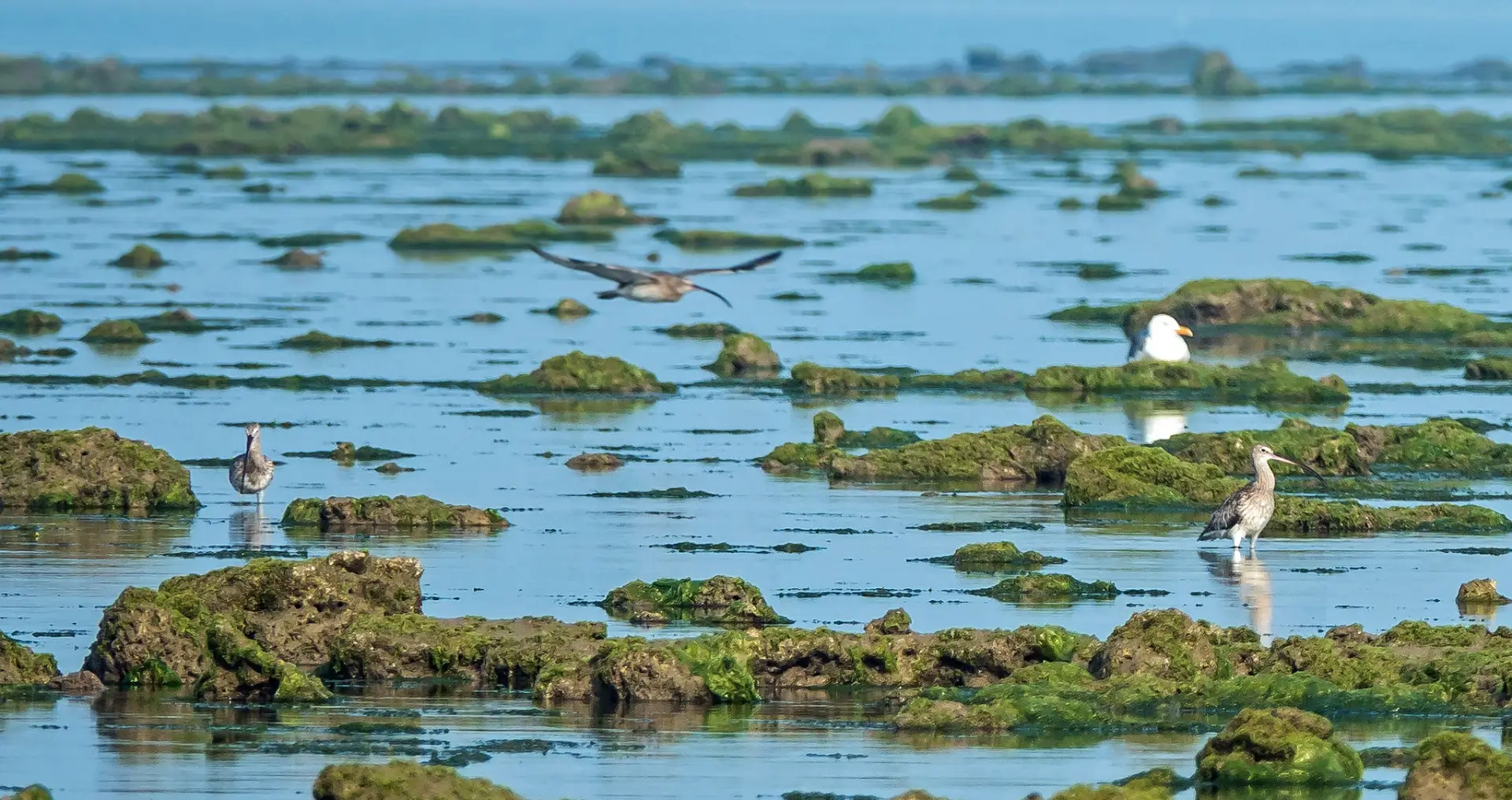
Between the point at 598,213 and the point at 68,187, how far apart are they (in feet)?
48.3

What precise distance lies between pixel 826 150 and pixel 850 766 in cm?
6922

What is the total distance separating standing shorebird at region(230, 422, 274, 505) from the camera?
2114cm

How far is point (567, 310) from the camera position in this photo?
39.8 m

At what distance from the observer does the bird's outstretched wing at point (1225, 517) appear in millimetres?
19062

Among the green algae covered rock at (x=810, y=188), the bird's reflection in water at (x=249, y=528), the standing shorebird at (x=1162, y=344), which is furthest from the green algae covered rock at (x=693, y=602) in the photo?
the green algae covered rock at (x=810, y=188)

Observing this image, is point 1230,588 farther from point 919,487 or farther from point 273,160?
point 273,160

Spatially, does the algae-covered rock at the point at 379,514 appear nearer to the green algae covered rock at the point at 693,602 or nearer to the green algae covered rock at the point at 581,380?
the green algae covered rock at the point at 693,602

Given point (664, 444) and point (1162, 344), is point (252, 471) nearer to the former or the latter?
point (664, 444)

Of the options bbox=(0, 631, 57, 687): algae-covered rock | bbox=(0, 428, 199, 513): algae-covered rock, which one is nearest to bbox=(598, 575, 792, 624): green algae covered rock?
bbox=(0, 631, 57, 687): algae-covered rock

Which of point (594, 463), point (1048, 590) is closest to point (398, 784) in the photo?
point (1048, 590)

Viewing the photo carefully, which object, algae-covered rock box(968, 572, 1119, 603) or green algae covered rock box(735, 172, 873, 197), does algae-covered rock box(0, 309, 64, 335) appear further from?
green algae covered rock box(735, 172, 873, 197)

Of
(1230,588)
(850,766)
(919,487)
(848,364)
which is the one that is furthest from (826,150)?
(850,766)

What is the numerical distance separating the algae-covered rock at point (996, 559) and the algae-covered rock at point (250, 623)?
13.4 feet

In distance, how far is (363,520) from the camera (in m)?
20.0
